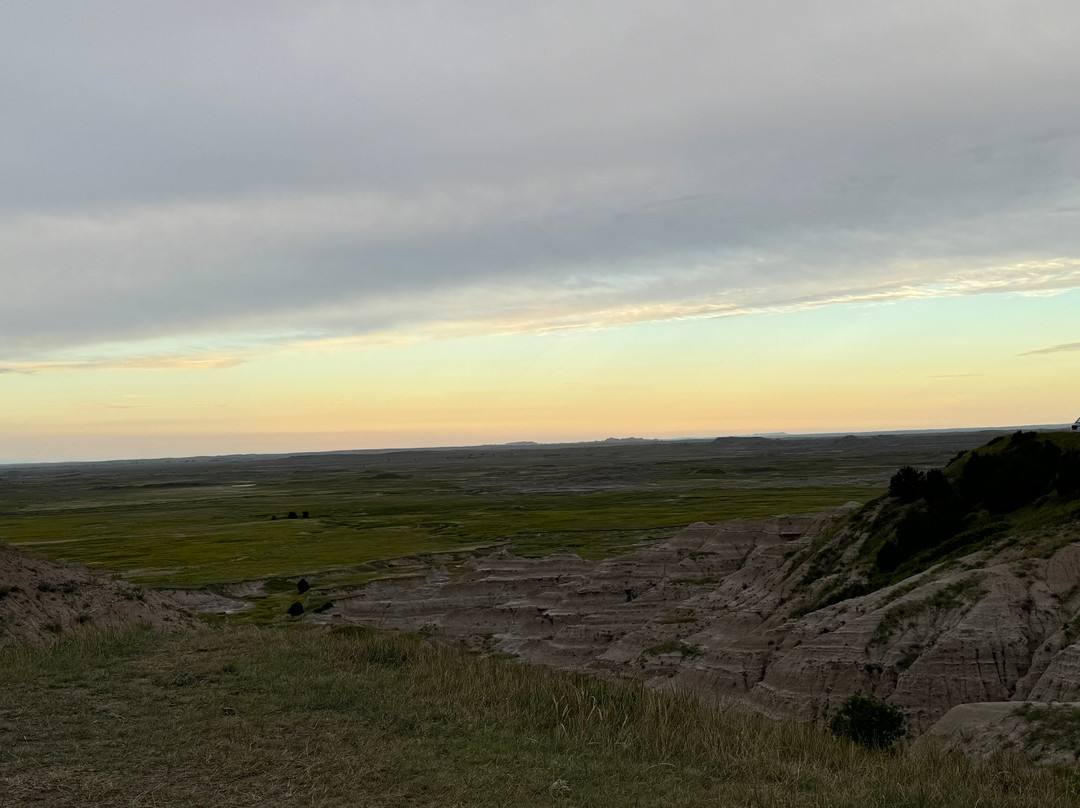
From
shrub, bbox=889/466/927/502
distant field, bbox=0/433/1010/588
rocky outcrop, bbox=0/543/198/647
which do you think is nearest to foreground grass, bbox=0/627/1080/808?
rocky outcrop, bbox=0/543/198/647

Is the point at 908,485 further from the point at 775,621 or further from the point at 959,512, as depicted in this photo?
the point at 775,621

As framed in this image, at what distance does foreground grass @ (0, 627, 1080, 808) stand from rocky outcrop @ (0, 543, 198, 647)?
691 cm

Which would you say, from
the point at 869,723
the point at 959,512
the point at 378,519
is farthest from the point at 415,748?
the point at 378,519

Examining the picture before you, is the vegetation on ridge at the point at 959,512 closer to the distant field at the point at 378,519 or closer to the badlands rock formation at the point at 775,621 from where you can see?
the badlands rock formation at the point at 775,621

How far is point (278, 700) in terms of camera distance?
15.9 meters

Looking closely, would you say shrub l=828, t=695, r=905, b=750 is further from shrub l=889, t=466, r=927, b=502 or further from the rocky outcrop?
the rocky outcrop

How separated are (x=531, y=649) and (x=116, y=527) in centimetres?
9103

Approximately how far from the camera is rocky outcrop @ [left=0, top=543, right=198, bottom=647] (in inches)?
977

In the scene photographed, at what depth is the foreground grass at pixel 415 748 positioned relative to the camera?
1096cm

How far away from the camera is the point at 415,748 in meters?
12.9

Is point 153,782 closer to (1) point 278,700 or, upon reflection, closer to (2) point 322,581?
(1) point 278,700

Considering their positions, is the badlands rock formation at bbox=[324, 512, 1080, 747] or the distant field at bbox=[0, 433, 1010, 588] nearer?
the badlands rock formation at bbox=[324, 512, 1080, 747]

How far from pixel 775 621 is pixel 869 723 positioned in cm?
1072

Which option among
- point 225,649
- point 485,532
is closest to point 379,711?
point 225,649
